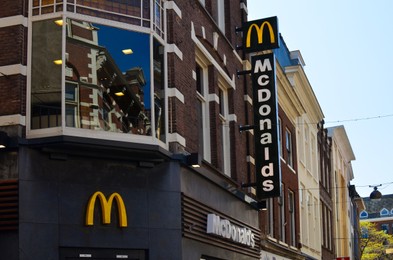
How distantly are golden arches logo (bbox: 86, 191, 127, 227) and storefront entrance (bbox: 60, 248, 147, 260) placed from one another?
54 cm

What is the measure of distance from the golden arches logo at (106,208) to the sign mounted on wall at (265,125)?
795 cm

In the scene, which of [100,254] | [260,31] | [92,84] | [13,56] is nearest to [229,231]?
[100,254]

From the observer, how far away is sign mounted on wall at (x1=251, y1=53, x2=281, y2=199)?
74.0ft

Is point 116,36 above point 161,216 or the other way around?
above

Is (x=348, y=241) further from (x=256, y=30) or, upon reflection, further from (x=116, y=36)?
(x=116, y=36)

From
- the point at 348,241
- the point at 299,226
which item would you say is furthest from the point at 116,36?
the point at 348,241

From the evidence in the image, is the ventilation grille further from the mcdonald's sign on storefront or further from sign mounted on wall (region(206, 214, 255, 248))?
the mcdonald's sign on storefront

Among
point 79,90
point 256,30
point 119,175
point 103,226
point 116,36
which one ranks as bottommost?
point 103,226

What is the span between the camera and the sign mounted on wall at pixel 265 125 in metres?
22.6

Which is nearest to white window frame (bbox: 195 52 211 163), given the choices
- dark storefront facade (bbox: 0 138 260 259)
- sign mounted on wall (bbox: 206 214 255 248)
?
sign mounted on wall (bbox: 206 214 255 248)

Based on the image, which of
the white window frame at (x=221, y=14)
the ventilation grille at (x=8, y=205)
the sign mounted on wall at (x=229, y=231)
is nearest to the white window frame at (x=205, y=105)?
the sign mounted on wall at (x=229, y=231)

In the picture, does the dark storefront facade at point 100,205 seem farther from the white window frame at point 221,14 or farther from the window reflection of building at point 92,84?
the white window frame at point 221,14

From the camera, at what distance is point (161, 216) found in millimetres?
15969

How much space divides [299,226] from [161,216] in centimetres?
1811
